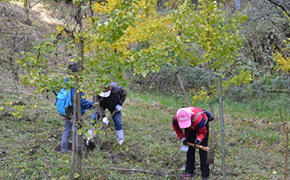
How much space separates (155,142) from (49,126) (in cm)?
255

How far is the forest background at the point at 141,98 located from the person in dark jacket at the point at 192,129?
334 mm

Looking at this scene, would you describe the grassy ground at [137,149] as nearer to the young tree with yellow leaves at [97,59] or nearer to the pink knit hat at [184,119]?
the young tree with yellow leaves at [97,59]

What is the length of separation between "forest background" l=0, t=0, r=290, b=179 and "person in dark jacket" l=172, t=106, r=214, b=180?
0.33m

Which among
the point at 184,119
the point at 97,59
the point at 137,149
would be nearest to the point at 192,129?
the point at 184,119

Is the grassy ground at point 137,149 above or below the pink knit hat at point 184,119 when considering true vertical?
below

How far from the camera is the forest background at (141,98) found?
12.2ft

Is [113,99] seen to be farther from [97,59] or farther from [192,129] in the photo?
[97,59]

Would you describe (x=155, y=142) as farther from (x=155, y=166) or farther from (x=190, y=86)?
(x=190, y=86)

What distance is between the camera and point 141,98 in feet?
40.6

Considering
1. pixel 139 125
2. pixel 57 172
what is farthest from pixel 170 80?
pixel 57 172

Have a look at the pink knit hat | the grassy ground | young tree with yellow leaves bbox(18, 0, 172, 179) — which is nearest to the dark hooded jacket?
the grassy ground

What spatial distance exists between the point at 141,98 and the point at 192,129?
7197 mm

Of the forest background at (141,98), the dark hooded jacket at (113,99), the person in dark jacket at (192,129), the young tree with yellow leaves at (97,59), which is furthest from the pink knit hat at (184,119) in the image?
the dark hooded jacket at (113,99)

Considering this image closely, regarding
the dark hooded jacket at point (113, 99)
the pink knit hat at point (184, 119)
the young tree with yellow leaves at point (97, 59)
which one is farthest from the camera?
the dark hooded jacket at point (113, 99)
